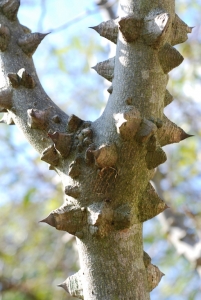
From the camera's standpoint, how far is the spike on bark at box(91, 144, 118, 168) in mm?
859

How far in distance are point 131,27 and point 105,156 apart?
266 mm

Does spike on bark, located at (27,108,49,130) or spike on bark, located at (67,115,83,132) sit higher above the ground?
spike on bark, located at (27,108,49,130)

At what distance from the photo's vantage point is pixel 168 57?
963 millimetres

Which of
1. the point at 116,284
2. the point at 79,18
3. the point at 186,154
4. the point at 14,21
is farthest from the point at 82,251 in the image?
the point at 186,154

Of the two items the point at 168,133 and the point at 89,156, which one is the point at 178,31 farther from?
the point at 89,156

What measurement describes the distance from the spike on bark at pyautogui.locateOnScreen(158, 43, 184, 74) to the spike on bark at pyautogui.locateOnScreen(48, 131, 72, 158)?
239 millimetres

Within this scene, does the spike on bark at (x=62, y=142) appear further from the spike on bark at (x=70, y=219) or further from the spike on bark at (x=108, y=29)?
the spike on bark at (x=108, y=29)

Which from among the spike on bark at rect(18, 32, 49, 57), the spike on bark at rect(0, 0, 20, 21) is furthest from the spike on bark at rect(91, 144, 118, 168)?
the spike on bark at rect(0, 0, 20, 21)

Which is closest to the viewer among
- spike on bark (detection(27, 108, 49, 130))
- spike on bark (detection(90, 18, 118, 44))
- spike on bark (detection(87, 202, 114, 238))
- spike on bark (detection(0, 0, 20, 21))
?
spike on bark (detection(87, 202, 114, 238))

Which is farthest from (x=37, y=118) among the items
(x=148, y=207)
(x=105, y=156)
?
(x=148, y=207)

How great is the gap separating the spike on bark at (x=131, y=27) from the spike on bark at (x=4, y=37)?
295 millimetres

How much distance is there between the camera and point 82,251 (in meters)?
0.87

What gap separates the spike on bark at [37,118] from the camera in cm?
94

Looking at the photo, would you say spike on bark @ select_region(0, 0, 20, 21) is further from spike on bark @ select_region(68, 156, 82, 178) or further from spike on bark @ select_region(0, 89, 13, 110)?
spike on bark @ select_region(68, 156, 82, 178)
